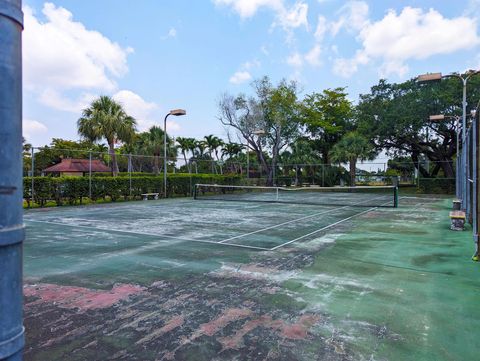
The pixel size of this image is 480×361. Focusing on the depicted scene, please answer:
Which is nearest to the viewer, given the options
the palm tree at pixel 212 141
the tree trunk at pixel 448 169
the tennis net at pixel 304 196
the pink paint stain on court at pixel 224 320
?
the pink paint stain on court at pixel 224 320

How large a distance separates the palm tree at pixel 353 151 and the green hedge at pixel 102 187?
1281cm

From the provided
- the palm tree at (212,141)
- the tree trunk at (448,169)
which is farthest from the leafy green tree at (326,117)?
the tree trunk at (448,169)

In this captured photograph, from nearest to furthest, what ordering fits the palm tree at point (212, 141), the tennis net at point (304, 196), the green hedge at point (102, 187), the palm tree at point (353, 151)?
the green hedge at point (102, 187)
the tennis net at point (304, 196)
the palm tree at point (353, 151)
the palm tree at point (212, 141)

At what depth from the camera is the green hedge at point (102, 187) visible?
14680 mm

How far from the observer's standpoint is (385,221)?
33.7 ft

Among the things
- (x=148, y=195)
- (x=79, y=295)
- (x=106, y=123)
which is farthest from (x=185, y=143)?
(x=79, y=295)

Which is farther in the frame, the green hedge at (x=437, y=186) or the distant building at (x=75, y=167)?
the distant building at (x=75, y=167)

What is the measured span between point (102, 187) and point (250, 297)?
48.9 feet

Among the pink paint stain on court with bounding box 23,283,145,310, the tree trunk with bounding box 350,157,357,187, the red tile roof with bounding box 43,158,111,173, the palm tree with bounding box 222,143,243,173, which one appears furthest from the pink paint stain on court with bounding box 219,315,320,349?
the palm tree with bounding box 222,143,243,173

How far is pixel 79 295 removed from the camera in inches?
156

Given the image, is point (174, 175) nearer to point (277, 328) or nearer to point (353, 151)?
point (353, 151)

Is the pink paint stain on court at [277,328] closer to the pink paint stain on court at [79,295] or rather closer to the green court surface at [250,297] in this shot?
the green court surface at [250,297]

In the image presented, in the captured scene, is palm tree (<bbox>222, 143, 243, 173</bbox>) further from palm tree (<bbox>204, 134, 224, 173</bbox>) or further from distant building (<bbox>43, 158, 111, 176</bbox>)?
distant building (<bbox>43, 158, 111, 176</bbox>)

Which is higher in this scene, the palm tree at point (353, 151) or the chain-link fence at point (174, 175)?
the palm tree at point (353, 151)
